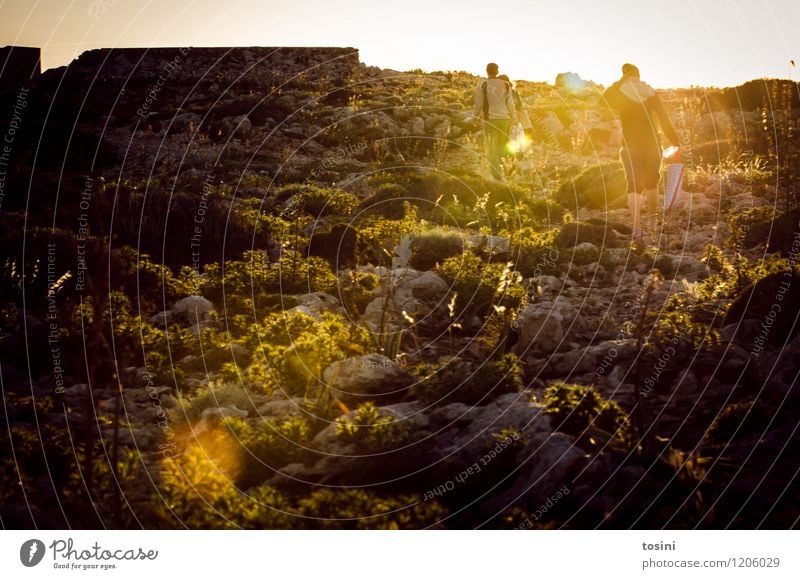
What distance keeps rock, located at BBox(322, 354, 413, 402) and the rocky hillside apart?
40 mm

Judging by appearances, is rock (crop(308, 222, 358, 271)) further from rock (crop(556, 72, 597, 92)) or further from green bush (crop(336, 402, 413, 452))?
rock (crop(556, 72, 597, 92))

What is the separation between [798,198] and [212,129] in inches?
910

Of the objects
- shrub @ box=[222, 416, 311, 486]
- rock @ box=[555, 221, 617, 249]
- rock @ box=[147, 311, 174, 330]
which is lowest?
shrub @ box=[222, 416, 311, 486]

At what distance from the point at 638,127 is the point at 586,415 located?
27.7ft

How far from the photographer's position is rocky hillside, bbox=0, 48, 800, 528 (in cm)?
669

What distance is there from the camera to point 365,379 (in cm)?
897

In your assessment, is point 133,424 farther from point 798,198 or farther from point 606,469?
point 798,198

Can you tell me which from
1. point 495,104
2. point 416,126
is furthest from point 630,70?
point 416,126

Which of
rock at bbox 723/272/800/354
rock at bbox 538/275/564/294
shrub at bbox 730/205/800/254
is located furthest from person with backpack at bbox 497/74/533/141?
rock at bbox 723/272/800/354

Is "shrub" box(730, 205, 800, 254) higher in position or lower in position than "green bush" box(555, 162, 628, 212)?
lower

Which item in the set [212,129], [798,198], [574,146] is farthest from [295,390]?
[212,129]

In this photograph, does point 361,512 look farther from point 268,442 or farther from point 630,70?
point 630,70

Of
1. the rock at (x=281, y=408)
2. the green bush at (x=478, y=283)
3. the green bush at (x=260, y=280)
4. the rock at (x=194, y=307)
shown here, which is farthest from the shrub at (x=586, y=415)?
the rock at (x=194, y=307)

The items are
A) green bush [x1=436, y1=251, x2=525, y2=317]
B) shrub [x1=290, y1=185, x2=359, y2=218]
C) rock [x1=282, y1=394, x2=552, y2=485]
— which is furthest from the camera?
shrub [x1=290, y1=185, x2=359, y2=218]
